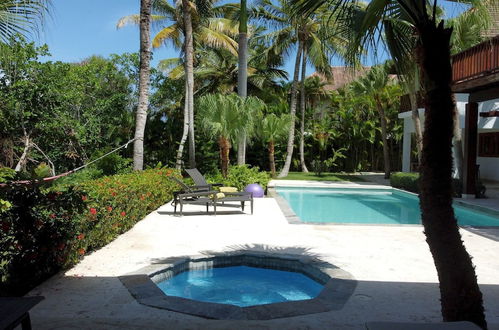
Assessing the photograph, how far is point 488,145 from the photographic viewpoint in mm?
22234

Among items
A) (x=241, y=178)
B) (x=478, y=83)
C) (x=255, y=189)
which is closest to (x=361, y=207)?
(x=255, y=189)

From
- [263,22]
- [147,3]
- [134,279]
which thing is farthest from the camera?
[263,22]

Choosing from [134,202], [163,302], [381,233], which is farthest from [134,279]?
[381,233]

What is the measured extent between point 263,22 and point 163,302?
21447 mm

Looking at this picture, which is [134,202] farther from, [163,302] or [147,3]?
[147,3]

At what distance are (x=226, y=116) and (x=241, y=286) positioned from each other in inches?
379

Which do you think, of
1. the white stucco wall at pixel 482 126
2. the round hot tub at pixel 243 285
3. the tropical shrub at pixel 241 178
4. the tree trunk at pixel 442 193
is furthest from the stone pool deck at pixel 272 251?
the white stucco wall at pixel 482 126

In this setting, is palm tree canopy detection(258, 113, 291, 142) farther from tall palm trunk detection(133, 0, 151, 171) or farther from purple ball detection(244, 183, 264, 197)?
tall palm trunk detection(133, 0, 151, 171)

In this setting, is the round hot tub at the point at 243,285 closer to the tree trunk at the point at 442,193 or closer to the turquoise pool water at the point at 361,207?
the tree trunk at the point at 442,193

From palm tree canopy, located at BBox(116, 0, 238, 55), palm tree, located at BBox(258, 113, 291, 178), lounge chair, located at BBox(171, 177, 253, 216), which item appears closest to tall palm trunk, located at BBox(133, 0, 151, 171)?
lounge chair, located at BBox(171, 177, 253, 216)

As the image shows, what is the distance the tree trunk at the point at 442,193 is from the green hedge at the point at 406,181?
1413 cm

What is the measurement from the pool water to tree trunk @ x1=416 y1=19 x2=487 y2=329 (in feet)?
7.71

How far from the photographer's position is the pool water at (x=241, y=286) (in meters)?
5.17

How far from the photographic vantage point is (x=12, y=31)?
4.25 m
